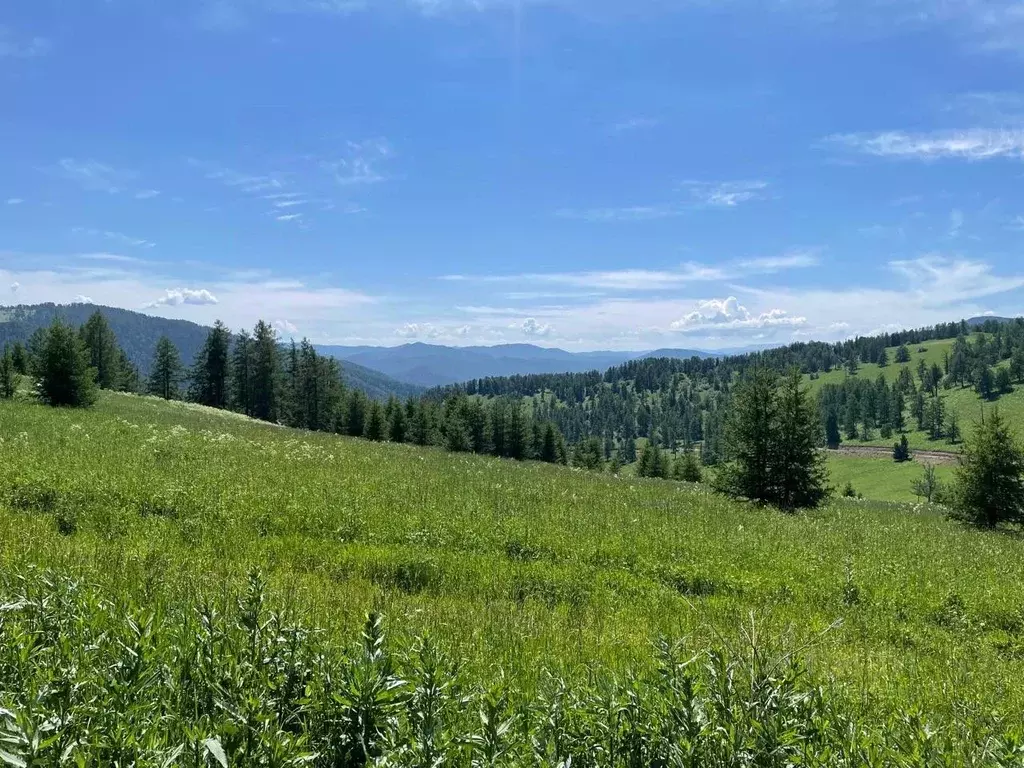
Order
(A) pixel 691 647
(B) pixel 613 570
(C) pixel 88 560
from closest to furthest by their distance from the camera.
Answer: (A) pixel 691 647, (C) pixel 88 560, (B) pixel 613 570

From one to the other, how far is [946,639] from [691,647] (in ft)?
14.6

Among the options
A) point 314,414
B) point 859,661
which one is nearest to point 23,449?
point 859,661

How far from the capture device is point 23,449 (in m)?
15.9

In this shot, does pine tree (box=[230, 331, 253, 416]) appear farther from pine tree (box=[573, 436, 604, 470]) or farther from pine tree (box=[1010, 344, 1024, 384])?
pine tree (box=[1010, 344, 1024, 384])

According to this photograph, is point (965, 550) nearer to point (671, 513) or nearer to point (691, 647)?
point (671, 513)

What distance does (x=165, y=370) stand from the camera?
8638 cm

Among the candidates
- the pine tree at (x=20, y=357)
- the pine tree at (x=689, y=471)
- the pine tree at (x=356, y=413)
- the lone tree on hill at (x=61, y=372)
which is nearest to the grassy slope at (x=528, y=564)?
the lone tree on hill at (x=61, y=372)

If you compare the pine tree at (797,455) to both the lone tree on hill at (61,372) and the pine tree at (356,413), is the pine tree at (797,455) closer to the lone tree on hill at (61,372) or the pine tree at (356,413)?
the lone tree on hill at (61,372)

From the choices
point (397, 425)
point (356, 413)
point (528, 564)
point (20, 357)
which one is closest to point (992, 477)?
point (528, 564)

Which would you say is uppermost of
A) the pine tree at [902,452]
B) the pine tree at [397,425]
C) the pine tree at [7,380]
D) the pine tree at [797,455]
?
the pine tree at [7,380]

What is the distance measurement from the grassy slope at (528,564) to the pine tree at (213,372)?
63.6 meters

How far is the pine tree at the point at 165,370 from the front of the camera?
84438 mm

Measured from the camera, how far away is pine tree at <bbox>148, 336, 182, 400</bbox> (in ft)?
277

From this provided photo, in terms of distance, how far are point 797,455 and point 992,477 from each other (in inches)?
308
